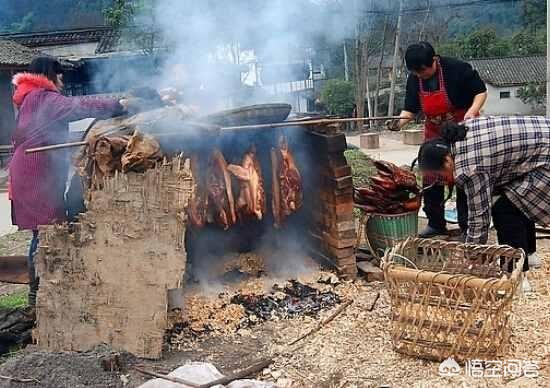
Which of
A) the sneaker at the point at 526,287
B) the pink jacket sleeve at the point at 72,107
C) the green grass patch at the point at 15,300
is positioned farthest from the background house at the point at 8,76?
the sneaker at the point at 526,287

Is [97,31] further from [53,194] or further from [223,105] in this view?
[53,194]

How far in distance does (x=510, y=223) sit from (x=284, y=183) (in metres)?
1.96

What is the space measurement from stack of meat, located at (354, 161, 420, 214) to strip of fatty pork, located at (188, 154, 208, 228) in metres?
1.57

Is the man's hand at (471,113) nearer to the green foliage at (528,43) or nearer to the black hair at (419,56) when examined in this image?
the black hair at (419,56)

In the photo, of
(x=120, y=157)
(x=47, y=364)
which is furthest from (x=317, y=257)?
(x=47, y=364)

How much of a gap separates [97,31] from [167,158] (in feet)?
66.6

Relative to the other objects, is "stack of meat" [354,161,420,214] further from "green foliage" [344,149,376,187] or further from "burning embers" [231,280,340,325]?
"green foliage" [344,149,376,187]

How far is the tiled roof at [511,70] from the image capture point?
33781mm

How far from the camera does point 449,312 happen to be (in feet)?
12.2

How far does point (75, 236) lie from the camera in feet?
14.4

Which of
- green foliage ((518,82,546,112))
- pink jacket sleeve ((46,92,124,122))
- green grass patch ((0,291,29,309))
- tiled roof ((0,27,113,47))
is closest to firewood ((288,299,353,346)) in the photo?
pink jacket sleeve ((46,92,124,122))

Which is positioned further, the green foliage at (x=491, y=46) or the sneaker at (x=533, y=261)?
the green foliage at (x=491, y=46)

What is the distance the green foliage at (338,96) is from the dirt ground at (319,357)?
25770mm

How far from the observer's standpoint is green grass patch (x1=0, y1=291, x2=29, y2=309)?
5836 mm
